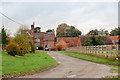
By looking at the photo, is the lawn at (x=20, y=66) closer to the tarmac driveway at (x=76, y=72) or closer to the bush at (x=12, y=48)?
the tarmac driveway at (x=76, y=72)

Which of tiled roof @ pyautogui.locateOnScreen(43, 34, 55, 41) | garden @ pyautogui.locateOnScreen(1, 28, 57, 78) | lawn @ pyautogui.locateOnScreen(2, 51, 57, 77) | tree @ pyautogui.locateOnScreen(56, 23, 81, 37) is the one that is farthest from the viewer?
tree @ pyautogui.locateOnScreen(56, 23, 81, 37)

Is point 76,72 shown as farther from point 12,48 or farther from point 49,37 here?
point 49,37

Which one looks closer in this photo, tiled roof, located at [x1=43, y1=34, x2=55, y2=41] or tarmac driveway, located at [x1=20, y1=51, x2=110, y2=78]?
tarmac driveway, located at [x1=20, y1=51, x2=110, y2=78]

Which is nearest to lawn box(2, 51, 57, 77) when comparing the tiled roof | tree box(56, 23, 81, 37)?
the tiled roof

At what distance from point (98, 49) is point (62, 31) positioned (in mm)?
73646

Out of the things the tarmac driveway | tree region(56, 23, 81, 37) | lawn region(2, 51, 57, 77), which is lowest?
the tarmac driveway

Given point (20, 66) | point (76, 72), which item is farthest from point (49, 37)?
point (76, 72)

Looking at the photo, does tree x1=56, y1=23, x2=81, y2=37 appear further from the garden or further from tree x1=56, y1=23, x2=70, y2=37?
the garden

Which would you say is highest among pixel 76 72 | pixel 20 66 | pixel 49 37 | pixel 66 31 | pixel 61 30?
pixel 61 30

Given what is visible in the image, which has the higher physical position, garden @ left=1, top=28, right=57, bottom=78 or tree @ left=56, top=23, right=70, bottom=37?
tree @ left=56, top=23, right=70, bottom=37

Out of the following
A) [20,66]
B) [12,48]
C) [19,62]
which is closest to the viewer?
[20,66]

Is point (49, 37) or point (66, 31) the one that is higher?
point (66, 31)

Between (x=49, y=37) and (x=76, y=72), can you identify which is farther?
(x=49, y=37)

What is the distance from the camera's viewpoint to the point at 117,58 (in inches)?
713
